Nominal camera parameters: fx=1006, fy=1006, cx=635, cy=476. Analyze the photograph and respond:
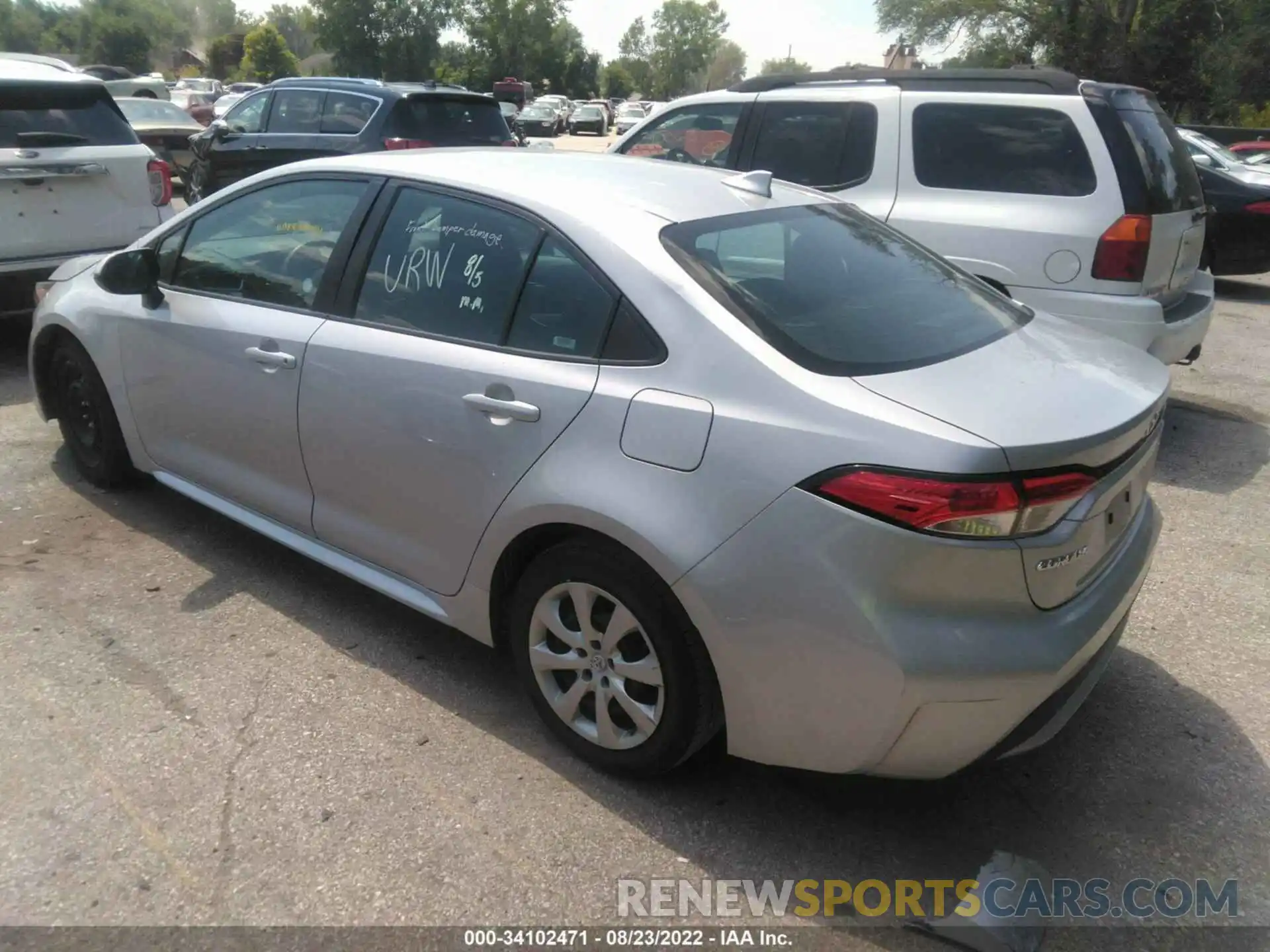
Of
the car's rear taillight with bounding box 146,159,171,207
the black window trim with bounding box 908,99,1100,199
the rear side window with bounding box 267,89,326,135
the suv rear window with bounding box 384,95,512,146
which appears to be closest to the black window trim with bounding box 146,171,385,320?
the black window trim with bounding box 908,99,1100,199

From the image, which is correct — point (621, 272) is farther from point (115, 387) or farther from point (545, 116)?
point (545, 116)

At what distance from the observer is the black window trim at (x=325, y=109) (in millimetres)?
9914

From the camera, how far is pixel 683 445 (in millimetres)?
2438

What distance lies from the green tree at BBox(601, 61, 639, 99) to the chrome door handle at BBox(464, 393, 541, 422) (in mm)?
103083

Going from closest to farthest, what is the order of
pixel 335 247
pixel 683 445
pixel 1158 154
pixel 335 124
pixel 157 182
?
pixel 683 445
pixel 335 247
pixel 1158 154
pixel 157 182
pixel 335 124

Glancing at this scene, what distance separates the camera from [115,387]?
13.9 feet

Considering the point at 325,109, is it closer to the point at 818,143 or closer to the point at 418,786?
the point at 818,143

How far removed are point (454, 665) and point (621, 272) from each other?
1510 millimetres

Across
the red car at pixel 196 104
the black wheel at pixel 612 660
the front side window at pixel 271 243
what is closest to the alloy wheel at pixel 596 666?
the black wheel at pixel 612 660

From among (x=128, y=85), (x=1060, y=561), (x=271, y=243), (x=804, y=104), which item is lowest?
(x=1060, y=561)

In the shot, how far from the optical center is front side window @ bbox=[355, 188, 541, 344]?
296 centimetres

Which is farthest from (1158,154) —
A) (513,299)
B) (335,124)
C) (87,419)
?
(335,124)

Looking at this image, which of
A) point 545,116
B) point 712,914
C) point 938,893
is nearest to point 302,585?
point 712,914

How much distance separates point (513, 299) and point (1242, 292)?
11.0m
